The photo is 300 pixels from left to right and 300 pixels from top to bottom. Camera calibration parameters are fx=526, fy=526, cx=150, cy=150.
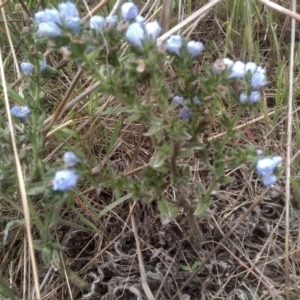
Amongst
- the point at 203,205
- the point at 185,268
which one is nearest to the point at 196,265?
the point at 185,268

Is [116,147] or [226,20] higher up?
[226,20]

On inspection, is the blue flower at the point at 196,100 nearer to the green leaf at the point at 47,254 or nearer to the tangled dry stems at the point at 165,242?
the tangled dry stems at the point at 165,242

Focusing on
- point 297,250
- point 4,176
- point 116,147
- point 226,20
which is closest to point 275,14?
point 226,20

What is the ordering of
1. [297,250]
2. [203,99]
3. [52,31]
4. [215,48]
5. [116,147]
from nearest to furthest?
1. [52,31]
2. [203,99]
3. [297,250]
4. [116,147]
5. [215,48]

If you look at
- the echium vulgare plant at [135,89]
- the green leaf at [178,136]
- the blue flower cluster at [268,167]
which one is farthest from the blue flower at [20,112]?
the blue flower cluster at [268,167]

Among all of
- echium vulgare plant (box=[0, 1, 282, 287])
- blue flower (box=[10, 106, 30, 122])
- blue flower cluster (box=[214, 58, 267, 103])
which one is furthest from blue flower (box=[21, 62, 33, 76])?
blue flower cluster (box=[214, 58, 267, 103])

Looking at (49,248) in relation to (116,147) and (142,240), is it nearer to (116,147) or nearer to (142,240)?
(142,240)
